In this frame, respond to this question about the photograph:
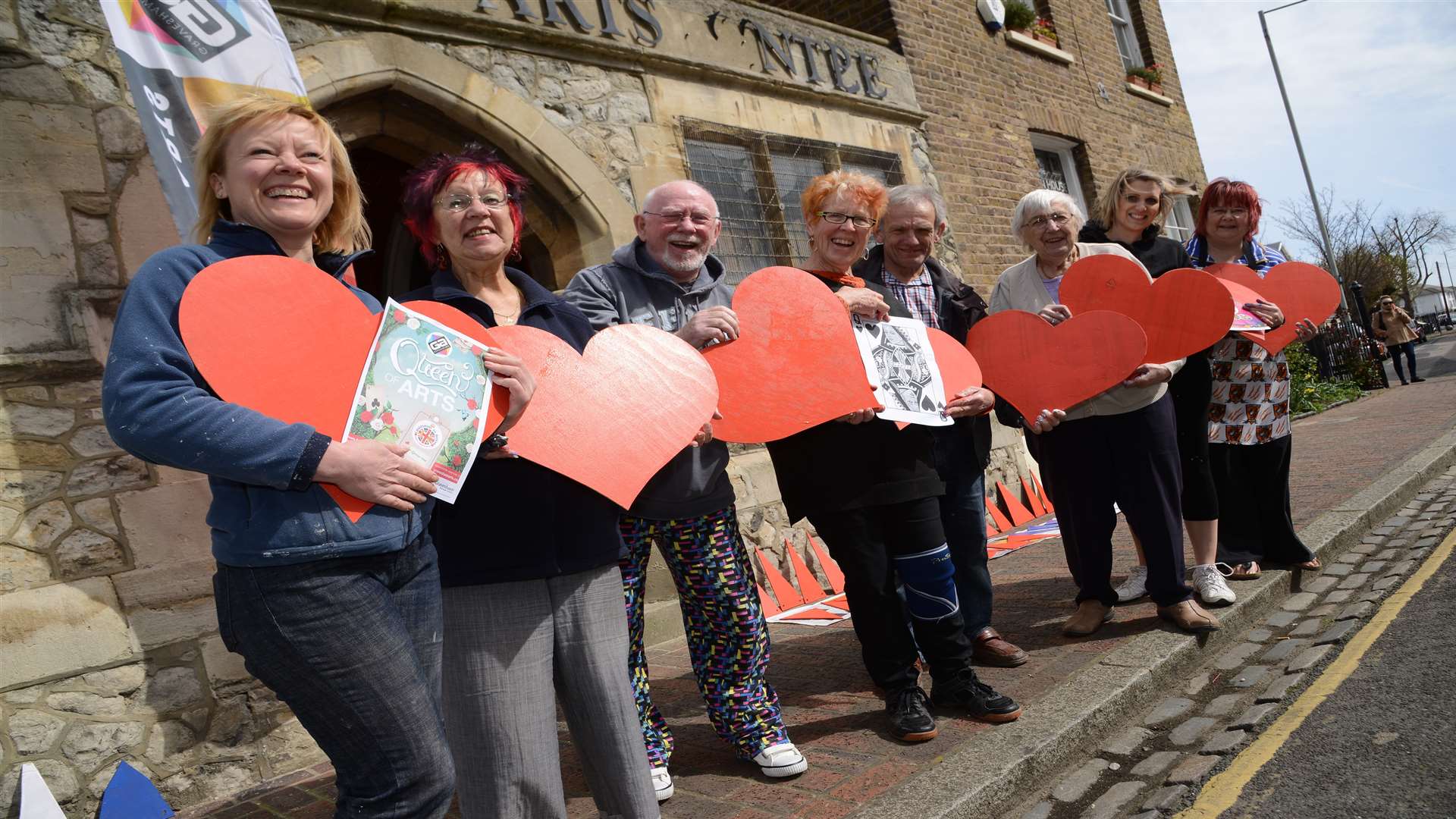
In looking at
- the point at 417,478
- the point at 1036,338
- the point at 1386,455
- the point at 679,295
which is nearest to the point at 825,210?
the point at 679,295

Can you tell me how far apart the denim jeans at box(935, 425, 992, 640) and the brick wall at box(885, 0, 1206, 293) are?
17.3 feet

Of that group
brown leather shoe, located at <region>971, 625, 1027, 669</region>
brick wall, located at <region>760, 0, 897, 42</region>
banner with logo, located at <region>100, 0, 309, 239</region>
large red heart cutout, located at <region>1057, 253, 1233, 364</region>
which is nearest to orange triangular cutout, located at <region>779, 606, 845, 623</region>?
brown leather shoe, located at <region>971, 625, 1027, 669</region>

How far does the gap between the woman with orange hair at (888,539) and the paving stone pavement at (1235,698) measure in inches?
16.3

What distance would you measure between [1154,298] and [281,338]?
3.03m

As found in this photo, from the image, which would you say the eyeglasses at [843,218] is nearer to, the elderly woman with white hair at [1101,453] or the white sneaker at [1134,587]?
the elderly woman with white hair at [1101,453]

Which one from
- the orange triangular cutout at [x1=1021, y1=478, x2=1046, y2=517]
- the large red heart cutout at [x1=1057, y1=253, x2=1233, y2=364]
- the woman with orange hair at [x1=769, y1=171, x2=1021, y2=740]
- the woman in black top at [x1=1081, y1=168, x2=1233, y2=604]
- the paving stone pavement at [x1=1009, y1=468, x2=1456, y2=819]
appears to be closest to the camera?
the paving stone pavement at [x1=1009, y1=468, x2=1456, y2=819]

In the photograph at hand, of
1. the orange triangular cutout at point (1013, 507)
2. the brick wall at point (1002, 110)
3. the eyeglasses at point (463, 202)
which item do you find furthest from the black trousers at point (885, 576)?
the brick wall at point (1002, 110)

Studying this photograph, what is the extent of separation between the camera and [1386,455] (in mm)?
7051

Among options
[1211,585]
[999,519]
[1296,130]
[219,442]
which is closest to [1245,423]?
[1211,585]

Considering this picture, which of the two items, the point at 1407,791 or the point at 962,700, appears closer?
the point at 1407,791

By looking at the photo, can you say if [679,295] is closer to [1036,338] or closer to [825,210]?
[825,210]

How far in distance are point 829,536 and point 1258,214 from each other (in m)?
2.74

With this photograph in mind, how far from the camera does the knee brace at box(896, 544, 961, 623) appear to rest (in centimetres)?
292

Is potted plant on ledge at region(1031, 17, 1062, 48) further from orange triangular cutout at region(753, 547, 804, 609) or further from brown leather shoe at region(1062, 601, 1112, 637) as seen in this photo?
brown leather shoe at region(1062, 601, 1112, 637)
